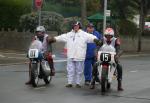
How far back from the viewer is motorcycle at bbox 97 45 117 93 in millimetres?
12172

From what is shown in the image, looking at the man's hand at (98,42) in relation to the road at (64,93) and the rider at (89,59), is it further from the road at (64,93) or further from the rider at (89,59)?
the road at (64,93)

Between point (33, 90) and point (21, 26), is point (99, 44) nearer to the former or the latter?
point (33, 90)

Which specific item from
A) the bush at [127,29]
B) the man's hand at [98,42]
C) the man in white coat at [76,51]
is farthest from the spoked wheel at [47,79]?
the bush at [127,29]

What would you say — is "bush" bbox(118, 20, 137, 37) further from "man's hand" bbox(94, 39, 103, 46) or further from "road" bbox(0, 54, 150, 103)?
"man's hand" bbox(94, 39, 103, 46)

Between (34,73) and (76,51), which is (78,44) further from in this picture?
(34,73)

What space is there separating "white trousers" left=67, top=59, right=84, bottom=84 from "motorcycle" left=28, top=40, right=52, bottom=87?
621 mm

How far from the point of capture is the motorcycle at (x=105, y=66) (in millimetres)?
12172

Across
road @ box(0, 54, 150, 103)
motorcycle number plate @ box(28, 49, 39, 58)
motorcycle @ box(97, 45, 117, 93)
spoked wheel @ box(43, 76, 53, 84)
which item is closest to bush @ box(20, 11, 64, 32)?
road @ box(0, 54, 150, 103)

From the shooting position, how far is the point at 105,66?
12242 mm

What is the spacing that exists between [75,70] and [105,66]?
1374 mm

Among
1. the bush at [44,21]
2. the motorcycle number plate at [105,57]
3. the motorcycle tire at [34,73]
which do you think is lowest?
the motorcycle tire at [34,73]

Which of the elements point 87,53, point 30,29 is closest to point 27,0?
point 87,53

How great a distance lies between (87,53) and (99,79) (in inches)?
52.4

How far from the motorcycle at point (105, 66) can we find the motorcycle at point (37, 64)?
165cm
